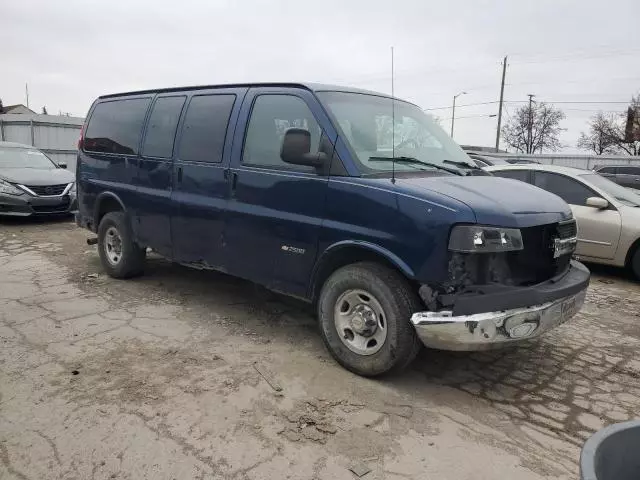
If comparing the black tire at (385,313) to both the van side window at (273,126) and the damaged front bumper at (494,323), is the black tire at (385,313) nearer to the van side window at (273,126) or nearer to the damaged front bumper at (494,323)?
the damaged front bumper at (494,323)

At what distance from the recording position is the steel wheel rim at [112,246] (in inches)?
238

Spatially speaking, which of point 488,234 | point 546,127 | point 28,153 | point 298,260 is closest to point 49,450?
point 298,260

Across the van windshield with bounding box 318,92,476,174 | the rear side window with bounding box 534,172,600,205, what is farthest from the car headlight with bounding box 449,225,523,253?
the rear side window with bounding box 534,172,600,205

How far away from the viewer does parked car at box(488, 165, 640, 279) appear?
22.5 ft

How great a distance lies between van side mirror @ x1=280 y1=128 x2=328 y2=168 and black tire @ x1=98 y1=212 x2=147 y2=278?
110 inches

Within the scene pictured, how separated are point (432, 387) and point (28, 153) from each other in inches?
442

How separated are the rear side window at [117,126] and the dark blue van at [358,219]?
302 mm

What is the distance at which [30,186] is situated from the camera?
394 inches

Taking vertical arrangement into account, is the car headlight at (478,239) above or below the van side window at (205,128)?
below

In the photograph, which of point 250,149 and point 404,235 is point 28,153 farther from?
point 404,235

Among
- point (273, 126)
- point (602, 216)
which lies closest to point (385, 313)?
point (273, 126)

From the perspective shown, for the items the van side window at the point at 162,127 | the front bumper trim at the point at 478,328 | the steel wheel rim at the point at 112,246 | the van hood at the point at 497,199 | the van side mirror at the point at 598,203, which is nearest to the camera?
the front bumper trim at the point at 478,328

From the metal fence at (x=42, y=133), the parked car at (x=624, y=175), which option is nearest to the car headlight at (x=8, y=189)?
the metal fence at (x=42, y=133)

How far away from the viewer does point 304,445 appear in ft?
9.37
